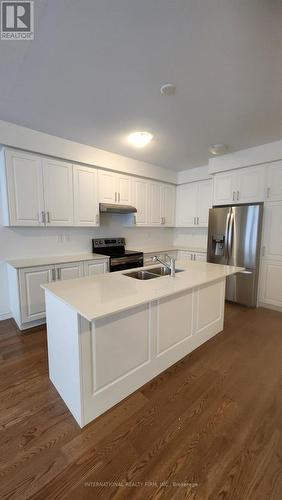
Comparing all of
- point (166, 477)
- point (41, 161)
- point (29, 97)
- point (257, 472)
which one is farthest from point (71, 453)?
point (41, 161)

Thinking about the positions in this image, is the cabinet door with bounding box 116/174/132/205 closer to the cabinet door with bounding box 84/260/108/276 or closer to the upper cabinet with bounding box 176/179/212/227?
the cabinet door with bounding box 84/260/108/276

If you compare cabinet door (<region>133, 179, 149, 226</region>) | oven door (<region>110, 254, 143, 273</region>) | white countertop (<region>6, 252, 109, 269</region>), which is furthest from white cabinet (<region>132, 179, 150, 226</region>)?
white countertop (<region>6, 252, 109, 269</region>)

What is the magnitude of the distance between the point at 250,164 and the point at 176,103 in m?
1.92

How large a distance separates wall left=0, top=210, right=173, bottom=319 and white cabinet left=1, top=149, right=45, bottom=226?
306 mm

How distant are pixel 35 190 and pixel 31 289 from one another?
1.35 m

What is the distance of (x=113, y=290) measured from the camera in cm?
165

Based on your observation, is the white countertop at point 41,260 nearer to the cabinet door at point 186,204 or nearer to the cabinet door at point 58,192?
the cabinet door at point 58,192

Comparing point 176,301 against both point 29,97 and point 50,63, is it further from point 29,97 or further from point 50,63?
point 29,97

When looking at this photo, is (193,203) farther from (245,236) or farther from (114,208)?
(114,208)

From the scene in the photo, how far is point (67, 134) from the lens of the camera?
287cm

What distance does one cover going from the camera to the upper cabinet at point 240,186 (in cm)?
336

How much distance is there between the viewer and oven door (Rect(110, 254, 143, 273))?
351 centimetres

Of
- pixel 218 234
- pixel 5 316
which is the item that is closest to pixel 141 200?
pixel 218 234

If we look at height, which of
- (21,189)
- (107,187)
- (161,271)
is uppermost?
(107,187)
